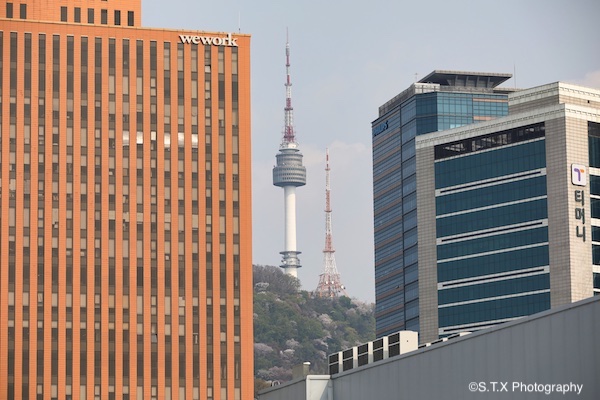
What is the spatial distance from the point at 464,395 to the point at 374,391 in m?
31.5

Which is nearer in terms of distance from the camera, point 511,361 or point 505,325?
point 511,361

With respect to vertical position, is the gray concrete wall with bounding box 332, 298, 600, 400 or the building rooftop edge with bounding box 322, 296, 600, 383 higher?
the building rooftop edge with bounding box 322, 296, 600, 383

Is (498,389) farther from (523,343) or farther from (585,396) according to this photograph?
(585,396)

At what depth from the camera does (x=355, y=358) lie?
650 ft

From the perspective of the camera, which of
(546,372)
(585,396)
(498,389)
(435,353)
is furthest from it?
(435,353)

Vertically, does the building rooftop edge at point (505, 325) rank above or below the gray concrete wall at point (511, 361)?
above

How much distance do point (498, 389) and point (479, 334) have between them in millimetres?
6228

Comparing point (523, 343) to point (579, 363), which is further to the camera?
point (523, 343)

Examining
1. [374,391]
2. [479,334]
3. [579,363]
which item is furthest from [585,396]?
[374,391]

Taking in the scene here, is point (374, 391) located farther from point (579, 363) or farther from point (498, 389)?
point (579, 363)

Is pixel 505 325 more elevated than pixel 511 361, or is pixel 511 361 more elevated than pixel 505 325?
pixel 505 325

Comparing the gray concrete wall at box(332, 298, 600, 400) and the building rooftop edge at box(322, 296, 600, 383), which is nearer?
the gray concrete wall at box(332, 298, 600, 400)

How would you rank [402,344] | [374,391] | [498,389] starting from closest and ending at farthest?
[498,389]
[374,391]
[402,344]

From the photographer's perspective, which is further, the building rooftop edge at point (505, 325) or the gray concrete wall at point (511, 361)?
the building rooftop edge at point (505, 325)
